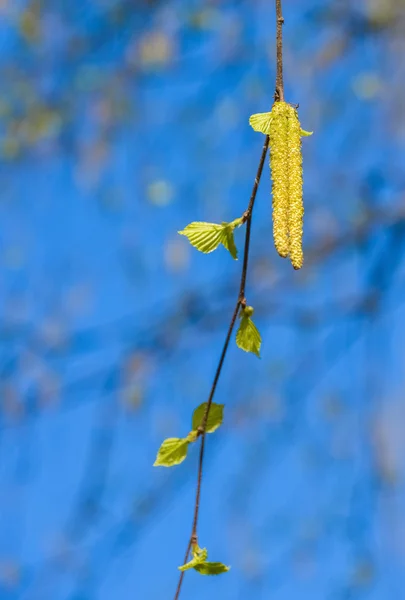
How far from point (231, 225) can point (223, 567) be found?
52 cm

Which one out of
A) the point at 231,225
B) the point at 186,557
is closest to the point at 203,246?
the point at 231,225

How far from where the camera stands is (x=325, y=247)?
399cm

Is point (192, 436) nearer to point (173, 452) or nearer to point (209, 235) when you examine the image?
point (173, 452)

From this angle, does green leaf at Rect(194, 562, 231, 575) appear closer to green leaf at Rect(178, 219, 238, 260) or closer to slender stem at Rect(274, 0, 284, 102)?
green leaf at Rect(178, 219, 238, 260)

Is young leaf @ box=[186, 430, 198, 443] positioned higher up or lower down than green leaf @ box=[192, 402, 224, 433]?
lower down

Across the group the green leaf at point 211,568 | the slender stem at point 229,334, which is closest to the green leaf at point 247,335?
→ the slender stem at point 229,334

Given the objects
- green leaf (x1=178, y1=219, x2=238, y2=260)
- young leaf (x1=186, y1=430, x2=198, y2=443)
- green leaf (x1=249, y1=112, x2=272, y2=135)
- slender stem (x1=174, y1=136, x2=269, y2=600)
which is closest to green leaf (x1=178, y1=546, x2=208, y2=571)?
slender stem (x1=174, y1=136, x2=269, y2=600)

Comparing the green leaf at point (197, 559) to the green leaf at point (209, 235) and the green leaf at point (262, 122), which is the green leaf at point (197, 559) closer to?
the green leaf at point (209, 235)

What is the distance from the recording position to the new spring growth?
3.18ft

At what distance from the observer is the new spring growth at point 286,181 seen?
97 cm

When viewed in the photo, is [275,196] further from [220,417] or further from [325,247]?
[325,247]

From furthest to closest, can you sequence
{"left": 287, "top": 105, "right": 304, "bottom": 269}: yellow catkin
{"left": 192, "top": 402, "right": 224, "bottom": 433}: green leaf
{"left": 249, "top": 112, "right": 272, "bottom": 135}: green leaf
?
{"left": 192, "top": 402, "right": 224, "bottom": 433}: green leaf
{"left": 249, "top": 112, "right": 272, "bottom": 135}: green leaf
{"left": 287, "top": 105, "right": 304, "bottom": 269}: yellow catkin

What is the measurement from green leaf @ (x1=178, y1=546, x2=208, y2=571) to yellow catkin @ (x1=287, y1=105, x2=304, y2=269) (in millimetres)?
508

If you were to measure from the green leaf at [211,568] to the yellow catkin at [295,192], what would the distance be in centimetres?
53
